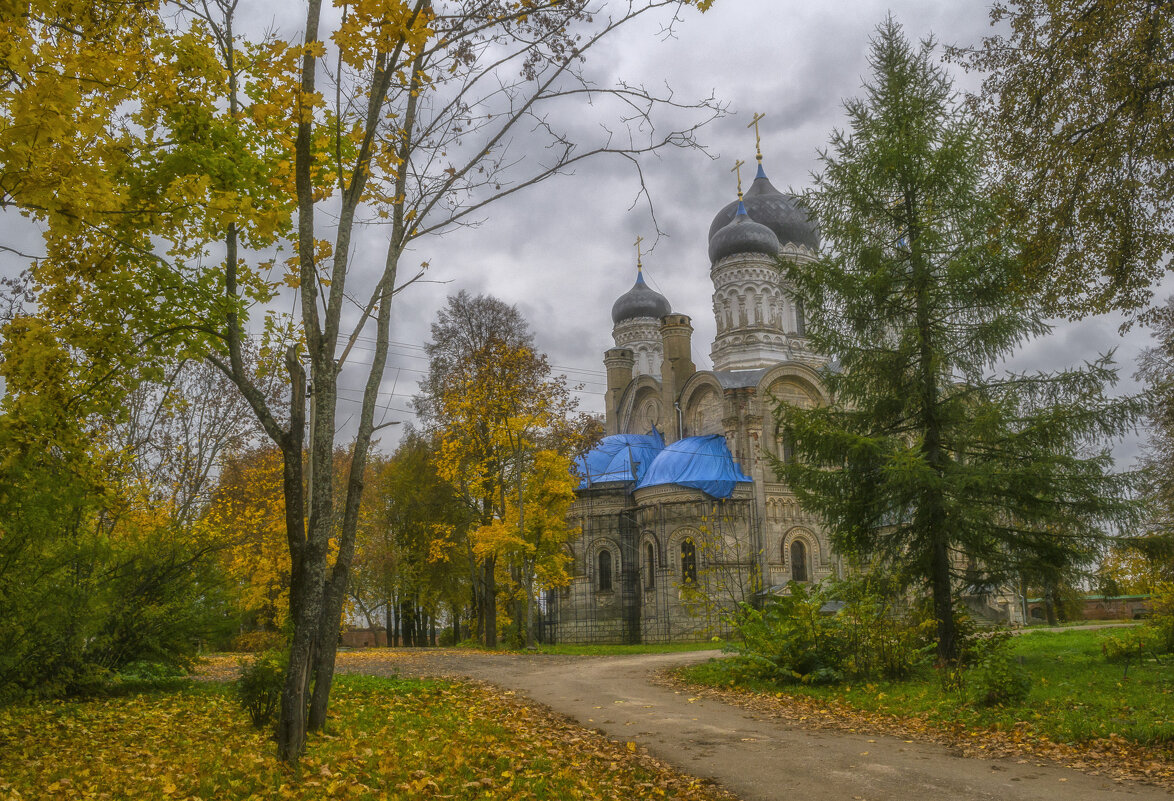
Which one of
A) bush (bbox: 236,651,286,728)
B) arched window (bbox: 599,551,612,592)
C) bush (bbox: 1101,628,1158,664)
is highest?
arched window (bbox: 599,551,612,592)

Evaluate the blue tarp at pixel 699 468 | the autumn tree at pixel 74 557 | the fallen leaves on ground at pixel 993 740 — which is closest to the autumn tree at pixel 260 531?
the autumn tree at pixel 74 557

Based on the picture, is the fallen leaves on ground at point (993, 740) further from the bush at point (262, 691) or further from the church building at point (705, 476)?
the church building at point (705, 476)

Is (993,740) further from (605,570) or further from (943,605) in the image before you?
(605,570)

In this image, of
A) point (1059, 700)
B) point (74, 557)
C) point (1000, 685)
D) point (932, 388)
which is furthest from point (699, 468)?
point (74, 557)

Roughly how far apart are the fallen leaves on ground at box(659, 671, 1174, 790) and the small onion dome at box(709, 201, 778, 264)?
29.0 metres

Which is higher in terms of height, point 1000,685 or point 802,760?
point 1000,685

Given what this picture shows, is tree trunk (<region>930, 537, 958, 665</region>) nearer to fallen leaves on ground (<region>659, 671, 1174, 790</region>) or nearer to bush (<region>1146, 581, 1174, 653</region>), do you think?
fallen leaves on ground (<region>659, 671, 1174, 790</region>)

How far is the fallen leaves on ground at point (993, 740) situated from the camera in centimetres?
618

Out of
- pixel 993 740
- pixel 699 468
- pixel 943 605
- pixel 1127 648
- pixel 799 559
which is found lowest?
pixel 993 740

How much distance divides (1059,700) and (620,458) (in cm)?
2561

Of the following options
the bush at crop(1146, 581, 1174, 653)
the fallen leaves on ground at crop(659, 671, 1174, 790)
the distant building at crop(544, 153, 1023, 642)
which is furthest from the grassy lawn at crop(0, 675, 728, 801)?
the distant building at crop(544, 153, 1023, 642)

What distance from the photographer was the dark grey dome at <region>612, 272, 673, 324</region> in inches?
1789

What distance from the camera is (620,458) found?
33.9 m

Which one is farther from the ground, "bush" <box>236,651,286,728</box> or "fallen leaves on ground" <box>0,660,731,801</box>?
"bush" <box>236,651,286,728</box>
